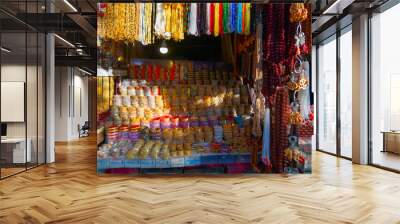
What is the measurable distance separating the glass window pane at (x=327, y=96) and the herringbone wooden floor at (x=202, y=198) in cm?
291

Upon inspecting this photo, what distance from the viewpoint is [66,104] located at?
1376 cm

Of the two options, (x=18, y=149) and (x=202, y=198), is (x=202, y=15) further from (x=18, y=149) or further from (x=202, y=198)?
(x=18, y=149)

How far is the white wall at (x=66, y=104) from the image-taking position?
13.7 meters

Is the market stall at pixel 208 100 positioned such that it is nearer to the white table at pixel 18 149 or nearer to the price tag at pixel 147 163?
the price tag at pixel 147 163

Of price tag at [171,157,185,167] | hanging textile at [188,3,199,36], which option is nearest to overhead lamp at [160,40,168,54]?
hanging textile at [188,3,199,36]

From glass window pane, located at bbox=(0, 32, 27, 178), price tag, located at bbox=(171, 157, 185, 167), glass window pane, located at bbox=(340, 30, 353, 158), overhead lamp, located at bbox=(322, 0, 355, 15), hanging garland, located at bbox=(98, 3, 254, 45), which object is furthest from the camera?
glass window pane, located at bbox=(340, 30, 353, 158)

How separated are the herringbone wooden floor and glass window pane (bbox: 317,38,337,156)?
2.91 metres

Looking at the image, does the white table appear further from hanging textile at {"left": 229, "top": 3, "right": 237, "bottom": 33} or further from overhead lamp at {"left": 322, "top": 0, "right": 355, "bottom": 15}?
overhead lamp at {"left": 322, "top": 0, "right": 355, "bottom": 15}

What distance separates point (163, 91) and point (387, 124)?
446 centimetres

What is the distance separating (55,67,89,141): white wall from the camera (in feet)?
44.9

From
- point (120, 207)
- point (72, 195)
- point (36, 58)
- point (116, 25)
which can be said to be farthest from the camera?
point (36, 58)

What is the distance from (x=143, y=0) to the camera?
6.26m

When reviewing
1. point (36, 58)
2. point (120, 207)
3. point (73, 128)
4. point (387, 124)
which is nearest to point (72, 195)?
point (120, 207)

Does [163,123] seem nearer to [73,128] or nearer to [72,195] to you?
[72,195]
